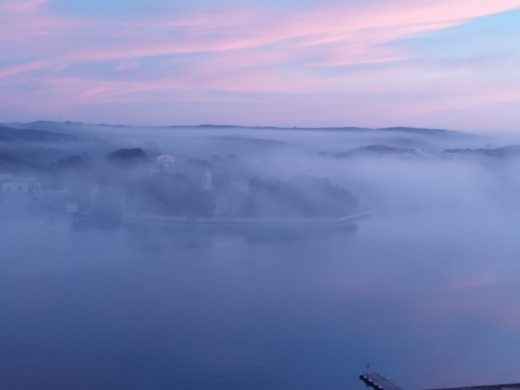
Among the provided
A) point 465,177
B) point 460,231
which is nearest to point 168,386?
point 460,231

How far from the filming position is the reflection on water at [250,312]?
13.7 feet

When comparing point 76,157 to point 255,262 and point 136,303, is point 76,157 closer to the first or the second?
point 255,262

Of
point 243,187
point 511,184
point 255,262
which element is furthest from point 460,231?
A: point 511,184

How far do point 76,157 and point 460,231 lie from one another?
7.66 meters

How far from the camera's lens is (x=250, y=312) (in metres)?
5.55

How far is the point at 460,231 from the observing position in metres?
11.0

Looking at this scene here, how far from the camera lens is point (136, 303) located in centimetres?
590

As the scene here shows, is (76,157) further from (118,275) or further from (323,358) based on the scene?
(323,358)

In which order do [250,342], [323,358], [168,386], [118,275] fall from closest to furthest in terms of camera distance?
[168,386] < [323,358] < [250,342] < [118,275]

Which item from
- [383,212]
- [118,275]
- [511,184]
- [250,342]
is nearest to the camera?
[250,342]

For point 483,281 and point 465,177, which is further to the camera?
point 465,177

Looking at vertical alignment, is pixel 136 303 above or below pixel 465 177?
below

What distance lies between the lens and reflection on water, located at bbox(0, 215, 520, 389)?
417cm

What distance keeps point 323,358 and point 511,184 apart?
1257 centimetres
